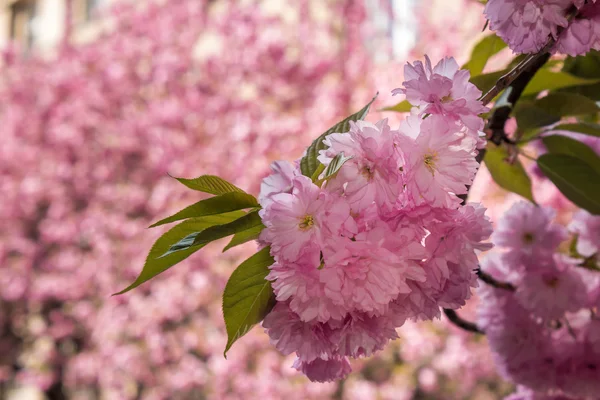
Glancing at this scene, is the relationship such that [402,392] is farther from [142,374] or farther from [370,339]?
[370,339]

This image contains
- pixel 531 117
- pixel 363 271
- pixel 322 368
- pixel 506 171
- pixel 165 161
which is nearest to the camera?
pixel 363 271

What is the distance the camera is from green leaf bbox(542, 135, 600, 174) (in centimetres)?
73

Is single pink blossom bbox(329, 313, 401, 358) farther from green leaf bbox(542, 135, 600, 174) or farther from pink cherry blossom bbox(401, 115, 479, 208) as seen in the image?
green leaf bbox(542, 135, 600, 174)

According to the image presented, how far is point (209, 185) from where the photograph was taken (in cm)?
49

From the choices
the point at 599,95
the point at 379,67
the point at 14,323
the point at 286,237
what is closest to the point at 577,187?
the point at 599,95

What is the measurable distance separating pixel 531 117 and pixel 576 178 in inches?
3.2

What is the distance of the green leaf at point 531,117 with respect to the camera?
67 cm

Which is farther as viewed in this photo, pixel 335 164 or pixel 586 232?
pixel 586 232

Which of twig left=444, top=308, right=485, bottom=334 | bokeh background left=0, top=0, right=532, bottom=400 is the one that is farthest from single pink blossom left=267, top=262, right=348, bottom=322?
bokeh background left=0, top=0, right=532, bottom=400

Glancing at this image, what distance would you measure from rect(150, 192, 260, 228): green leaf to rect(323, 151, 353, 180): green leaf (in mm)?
72

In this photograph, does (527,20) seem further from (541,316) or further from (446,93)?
(541,316)

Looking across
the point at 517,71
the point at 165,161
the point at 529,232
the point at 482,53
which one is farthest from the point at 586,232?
the point at 165,161

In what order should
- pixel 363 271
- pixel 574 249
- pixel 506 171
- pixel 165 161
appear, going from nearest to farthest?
pixel 363 271
pixel 506 171
pixel 574 249
pixel 165 161

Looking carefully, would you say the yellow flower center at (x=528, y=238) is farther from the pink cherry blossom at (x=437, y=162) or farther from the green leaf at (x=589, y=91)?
the pink cherry blossom at (x=437, y=162)
